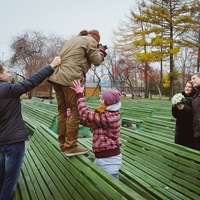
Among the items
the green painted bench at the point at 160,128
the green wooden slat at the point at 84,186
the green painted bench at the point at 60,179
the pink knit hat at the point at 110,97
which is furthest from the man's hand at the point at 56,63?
the green painted bench at the point at 160,128

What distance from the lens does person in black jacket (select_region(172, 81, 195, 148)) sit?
3832mm

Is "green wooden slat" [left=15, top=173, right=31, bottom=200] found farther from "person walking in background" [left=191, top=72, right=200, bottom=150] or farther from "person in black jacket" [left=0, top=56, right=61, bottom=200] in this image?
"person walking in background" [left=191, top=72, right=200, bottom=150]

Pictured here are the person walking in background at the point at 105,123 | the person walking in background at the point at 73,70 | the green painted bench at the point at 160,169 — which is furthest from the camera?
the green painted bench at the point at 160,169

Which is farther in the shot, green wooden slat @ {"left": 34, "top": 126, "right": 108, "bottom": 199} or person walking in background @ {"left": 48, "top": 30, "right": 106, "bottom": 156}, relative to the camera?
person walking in background @ {"left": 48, "top": 30, "right": 106, "bottom": 156}

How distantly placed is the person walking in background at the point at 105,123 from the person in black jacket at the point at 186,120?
1371 millimetres

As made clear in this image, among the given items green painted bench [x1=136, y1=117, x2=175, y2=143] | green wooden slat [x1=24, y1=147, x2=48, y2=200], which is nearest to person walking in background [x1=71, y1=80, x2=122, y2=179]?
green wooden slat [x1=24, y1=147, x2=48, y2=200]

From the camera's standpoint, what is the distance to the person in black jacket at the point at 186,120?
12.6ft

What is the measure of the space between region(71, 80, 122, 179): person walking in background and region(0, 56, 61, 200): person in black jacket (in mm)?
456

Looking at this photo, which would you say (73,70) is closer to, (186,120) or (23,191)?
(23,191)

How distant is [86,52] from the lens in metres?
2.94

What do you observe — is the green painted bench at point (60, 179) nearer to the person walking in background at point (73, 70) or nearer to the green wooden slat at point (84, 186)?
the green wooden slat at point (84, 186)

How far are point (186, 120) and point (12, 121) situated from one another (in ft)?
8.25

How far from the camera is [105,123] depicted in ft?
9.11

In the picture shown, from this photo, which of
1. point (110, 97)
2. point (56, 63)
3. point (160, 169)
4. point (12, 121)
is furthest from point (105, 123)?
point (160, 169)
